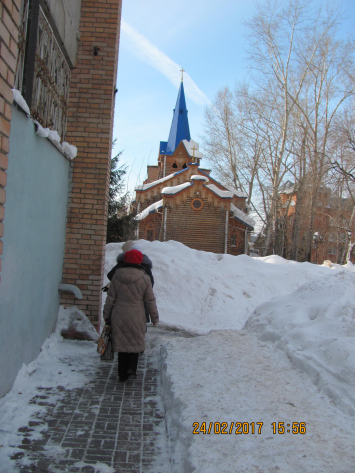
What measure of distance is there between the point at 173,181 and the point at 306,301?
21699 millimetres

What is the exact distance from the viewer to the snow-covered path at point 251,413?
2.23 meters

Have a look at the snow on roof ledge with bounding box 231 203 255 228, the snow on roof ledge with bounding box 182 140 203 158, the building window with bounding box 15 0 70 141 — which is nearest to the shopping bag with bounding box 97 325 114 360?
the building window with bounding box 15 0 70 141

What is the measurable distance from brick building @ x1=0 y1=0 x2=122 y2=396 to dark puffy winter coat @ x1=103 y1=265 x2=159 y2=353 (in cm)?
89

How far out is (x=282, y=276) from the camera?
39.6ft

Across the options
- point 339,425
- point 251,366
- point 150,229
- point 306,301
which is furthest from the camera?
point 150,229

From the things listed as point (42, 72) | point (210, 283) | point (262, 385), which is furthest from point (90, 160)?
point (210, 283)

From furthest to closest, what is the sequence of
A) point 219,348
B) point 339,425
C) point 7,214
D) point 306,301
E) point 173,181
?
point 173,181 → point 306,301 → point 219,348 → point 7,214 → point 339,425

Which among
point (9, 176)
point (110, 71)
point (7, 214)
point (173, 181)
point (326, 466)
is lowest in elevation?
point (326, 466)

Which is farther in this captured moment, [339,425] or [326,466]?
[339,425]

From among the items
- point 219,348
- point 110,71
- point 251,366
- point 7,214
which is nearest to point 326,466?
point 251,366

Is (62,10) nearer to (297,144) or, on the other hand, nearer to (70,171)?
(70,171)

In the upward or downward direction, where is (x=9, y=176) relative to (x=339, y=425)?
upward

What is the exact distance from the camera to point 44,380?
156 inches

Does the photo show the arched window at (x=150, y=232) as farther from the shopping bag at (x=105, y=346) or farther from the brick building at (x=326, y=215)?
the shopping bag at (x=105, y=346)
